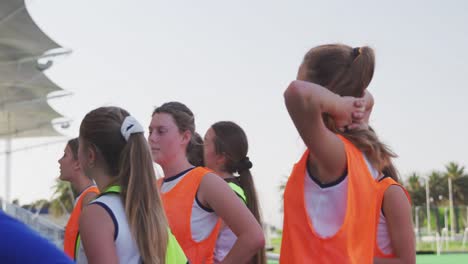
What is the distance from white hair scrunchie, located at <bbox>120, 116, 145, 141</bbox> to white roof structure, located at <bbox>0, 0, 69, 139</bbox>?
27040mm

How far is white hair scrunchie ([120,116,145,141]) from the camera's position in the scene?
3.15 meters

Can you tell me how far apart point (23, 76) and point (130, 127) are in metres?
38.2

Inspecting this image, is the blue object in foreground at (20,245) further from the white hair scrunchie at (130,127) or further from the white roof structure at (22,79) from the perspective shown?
the white roof structure at (22,79)

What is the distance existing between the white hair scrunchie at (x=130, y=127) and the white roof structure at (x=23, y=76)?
27040mm

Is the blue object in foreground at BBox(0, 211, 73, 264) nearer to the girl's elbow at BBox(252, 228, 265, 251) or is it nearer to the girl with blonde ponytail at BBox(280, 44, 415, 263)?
the girl with blonde ponytail at BBox(280, 44, 415, 263)

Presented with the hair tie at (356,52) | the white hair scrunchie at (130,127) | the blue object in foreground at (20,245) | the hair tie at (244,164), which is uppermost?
the hair tie at (356,52)

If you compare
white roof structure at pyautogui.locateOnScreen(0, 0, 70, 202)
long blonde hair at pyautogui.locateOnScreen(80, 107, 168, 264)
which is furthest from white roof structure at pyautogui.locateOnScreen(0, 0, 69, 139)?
long blonde hair at pyautogui.locateOnScreen(80, 107, 168, 264)

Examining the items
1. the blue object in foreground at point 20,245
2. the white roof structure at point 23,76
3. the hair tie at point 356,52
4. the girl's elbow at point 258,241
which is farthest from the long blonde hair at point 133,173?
the white roof structure at point 23,76

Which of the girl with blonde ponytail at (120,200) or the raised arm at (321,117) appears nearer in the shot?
the raised arm at (321,117)

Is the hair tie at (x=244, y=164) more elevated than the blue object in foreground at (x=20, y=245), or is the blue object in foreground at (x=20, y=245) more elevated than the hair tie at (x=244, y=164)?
the blue object in foreground at (x=20, y=245)

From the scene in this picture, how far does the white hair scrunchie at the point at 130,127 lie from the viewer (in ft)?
10.3

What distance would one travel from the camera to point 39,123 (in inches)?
2000

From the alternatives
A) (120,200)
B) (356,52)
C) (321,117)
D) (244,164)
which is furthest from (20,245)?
(244,164)

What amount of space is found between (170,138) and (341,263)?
1.83 meters
